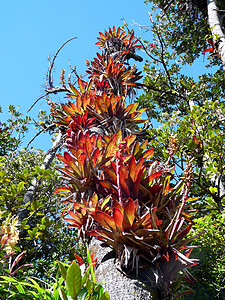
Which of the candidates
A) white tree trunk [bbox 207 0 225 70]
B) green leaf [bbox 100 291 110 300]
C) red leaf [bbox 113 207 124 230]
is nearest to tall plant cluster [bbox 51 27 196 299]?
red leaf [bbox 113 207 124 230]

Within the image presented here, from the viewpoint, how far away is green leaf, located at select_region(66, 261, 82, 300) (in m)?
1.16

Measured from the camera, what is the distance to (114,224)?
1.42 m

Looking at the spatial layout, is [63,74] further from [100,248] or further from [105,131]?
[100,248]

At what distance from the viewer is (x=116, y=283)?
1.30 metres

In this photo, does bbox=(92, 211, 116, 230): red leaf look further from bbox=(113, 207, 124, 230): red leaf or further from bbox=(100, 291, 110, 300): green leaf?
bbox=(100, 291, 110, 300): green leaf

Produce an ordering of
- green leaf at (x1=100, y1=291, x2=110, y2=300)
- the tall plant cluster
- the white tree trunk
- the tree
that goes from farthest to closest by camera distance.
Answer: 1. the white tree trunk
2. the tree
3. the tall plant cluster
4. green leaf at (x1=100, y1=291, x2=110, y2=300)

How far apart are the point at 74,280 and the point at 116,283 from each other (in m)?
0.25

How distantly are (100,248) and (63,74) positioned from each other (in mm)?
3039

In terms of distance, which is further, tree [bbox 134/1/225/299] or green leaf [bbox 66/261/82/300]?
tree [bbox 134/1/225/299]

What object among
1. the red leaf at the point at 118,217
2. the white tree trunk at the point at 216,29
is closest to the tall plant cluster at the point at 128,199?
the red leaf at the point at 118,217

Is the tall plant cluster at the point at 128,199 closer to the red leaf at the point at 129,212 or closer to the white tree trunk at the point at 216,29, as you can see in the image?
the red leaf at the point at 129,212

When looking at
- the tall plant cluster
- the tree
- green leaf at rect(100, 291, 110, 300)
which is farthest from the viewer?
the tree

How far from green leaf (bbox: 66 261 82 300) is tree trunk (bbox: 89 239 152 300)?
Result: 0.17 m

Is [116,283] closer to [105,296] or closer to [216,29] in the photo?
[105,296]
